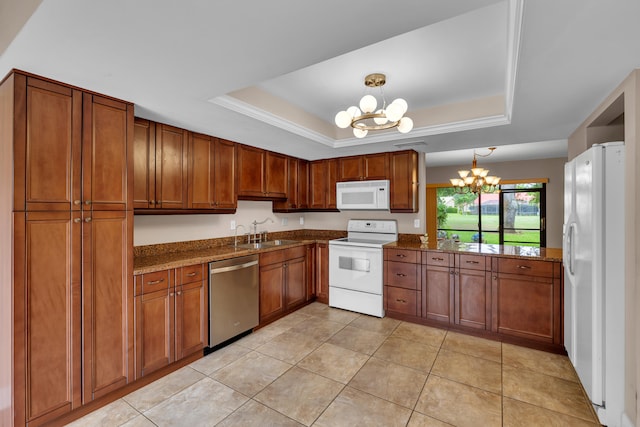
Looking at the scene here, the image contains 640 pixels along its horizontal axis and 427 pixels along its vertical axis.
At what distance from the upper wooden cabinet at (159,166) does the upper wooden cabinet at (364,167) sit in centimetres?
226

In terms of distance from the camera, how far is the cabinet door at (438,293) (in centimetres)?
334

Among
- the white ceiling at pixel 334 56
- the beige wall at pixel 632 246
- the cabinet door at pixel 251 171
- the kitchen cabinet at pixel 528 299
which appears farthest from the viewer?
the cabinet door at pixel 251 171

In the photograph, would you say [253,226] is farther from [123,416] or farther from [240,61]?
[240,61]

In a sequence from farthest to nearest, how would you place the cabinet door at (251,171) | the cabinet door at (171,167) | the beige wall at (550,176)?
the beige wall at (550,176) < the cabinet door at (251,171) < the cabinet door at (171,167)

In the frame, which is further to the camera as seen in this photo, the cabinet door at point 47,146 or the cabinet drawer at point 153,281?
the cabinet drawer at point 153,281

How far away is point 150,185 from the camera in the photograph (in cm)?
260

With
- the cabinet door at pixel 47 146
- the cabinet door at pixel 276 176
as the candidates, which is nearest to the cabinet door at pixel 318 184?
the cabinet door at pixel 276 176

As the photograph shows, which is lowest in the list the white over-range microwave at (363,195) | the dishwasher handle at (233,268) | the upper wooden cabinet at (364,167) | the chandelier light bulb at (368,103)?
the dishwasher handle at (233,268)

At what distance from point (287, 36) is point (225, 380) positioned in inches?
97.8

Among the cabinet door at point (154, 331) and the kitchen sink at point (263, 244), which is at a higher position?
the kitchen sink at point (263, 244)

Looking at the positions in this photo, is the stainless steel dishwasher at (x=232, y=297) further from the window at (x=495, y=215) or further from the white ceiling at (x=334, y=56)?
the window at (x=495, y=215)

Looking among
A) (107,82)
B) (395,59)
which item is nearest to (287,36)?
(395,59)

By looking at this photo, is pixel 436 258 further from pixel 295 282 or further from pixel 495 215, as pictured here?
pixel 495 215

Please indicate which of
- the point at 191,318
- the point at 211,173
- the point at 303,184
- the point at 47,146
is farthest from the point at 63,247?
the point at 303,184
